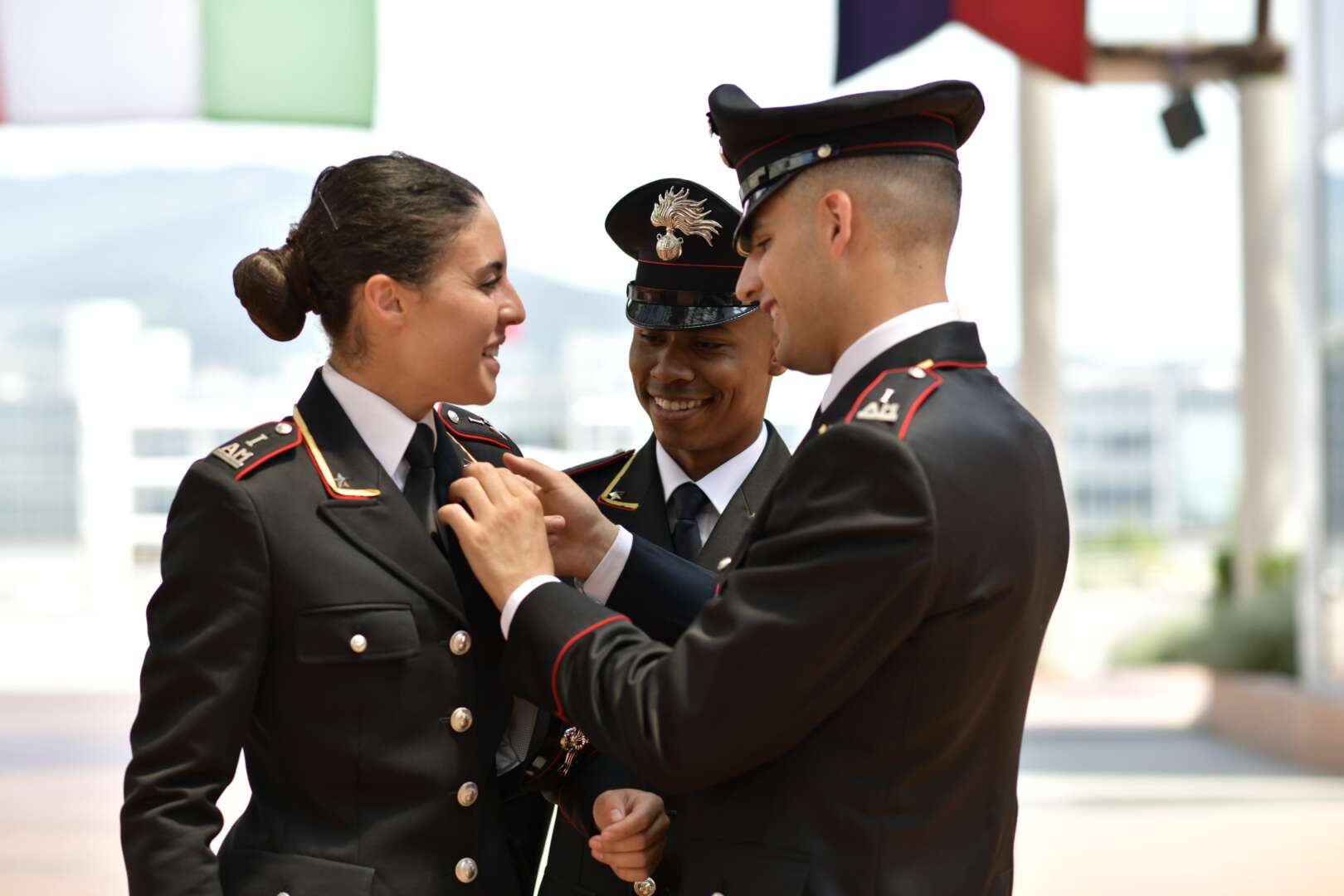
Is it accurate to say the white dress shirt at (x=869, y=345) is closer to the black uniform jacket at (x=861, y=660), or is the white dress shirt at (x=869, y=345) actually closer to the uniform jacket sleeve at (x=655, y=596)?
the black uniform jacket at (x=861, y=660)

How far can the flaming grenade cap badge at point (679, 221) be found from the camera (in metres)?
2.25

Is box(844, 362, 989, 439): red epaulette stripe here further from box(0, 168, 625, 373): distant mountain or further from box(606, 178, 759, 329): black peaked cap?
box(0, 168, 625, 373): distant mountain

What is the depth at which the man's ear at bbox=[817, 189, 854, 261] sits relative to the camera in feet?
5.18

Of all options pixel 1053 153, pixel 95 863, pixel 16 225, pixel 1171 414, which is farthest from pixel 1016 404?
pixel 16 225

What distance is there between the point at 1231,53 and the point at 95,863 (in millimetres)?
7855

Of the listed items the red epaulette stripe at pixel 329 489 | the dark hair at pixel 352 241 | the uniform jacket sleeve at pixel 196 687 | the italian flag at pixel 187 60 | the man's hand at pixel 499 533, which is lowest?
the uniform jacket sleeve at pixel 196 687

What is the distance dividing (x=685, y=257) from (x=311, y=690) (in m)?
0.89

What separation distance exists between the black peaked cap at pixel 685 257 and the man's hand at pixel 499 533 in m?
0.58

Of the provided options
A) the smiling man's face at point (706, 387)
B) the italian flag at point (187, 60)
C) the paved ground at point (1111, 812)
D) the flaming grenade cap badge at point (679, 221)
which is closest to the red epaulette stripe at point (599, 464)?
the smiling man's face at point (706, 387)

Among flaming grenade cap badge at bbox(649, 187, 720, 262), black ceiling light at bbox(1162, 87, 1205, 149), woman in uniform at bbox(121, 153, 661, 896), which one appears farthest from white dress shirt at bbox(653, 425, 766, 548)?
black ceiling light at bbox(1162, 87, 1205, 149)

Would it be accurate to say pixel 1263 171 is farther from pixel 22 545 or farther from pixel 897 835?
pixel 22 545

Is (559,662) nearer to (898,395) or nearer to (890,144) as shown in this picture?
(898,395)

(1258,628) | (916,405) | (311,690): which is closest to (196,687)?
(311,690)

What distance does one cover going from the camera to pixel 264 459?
67.4 inches
